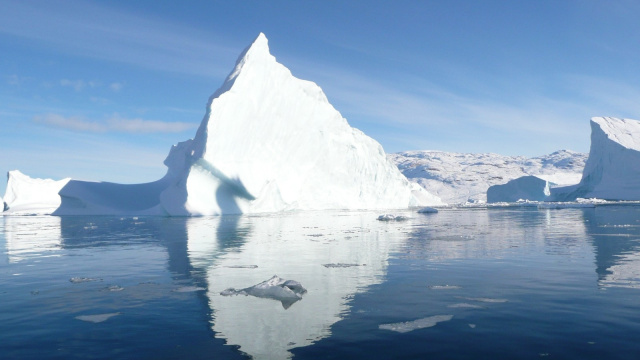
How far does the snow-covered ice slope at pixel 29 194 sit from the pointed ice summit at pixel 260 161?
12.0 meters

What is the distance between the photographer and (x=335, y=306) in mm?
6957

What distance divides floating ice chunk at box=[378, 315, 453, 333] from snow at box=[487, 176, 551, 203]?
227 feet

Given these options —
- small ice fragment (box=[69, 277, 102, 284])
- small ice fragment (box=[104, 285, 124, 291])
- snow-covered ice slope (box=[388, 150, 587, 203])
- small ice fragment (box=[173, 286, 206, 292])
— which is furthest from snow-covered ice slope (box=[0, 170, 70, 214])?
snow-covered ice slope (box=[388, 150, 587, 203])

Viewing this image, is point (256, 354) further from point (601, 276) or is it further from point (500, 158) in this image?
point (500, 158)

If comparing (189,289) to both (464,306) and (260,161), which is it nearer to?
(464,306)

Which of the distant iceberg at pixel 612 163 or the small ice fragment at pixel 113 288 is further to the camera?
the distant iceberg at pixel 612 163

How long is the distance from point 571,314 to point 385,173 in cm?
4844

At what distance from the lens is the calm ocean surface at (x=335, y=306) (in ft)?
16.9

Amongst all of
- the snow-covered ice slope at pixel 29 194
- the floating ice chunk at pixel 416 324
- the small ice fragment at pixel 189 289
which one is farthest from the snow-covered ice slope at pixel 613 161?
the snow-covered ice slope at pixel 29 194

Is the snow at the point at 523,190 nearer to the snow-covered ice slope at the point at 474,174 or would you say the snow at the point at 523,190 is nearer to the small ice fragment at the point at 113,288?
the snow-covered ice slope at the point at 474,174

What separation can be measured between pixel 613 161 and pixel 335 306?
57.5 m

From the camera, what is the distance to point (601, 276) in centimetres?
891

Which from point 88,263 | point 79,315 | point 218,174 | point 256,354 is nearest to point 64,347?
point 79,315

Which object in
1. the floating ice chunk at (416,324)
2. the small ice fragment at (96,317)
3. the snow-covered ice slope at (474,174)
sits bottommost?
the floating ice chunk at (416,324)
